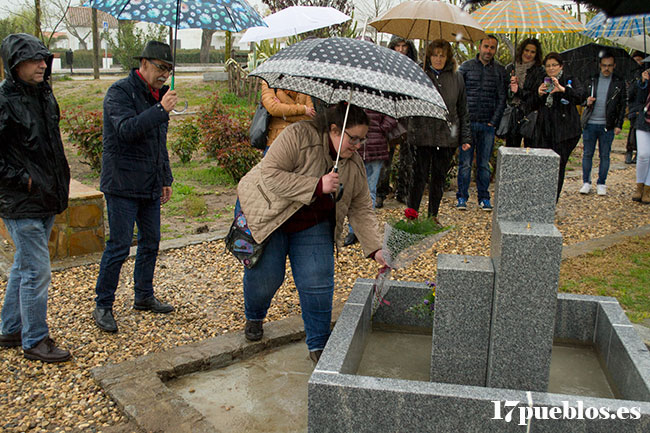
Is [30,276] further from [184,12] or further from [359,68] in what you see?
[359,68]

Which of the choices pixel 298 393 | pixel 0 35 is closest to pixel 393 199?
pixel 298 393

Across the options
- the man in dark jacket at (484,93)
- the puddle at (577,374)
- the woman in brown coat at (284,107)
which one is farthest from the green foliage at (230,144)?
the puddle at (577,374)

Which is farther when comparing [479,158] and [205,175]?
[205,175]

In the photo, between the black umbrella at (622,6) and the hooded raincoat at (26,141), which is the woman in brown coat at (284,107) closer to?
the hooded raincoat at (26,141)

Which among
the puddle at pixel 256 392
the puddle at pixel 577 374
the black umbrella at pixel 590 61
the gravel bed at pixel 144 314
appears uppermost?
the black umbrella at pixel 590 61

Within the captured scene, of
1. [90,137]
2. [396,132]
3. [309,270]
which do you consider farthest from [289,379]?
[90,137]

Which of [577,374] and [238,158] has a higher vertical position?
[238,158]

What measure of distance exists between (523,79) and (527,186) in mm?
4410

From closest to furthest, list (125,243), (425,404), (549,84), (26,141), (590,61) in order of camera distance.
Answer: (425,404), (26,141), (125,243), (549,84), (590,61)

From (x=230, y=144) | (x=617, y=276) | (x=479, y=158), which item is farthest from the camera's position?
(x=230, y=144)

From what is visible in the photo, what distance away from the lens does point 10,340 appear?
407 centimetres

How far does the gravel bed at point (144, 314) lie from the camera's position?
11.3ft

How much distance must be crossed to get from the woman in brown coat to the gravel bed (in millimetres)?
1312

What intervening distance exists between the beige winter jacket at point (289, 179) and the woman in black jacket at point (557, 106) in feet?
13.7
